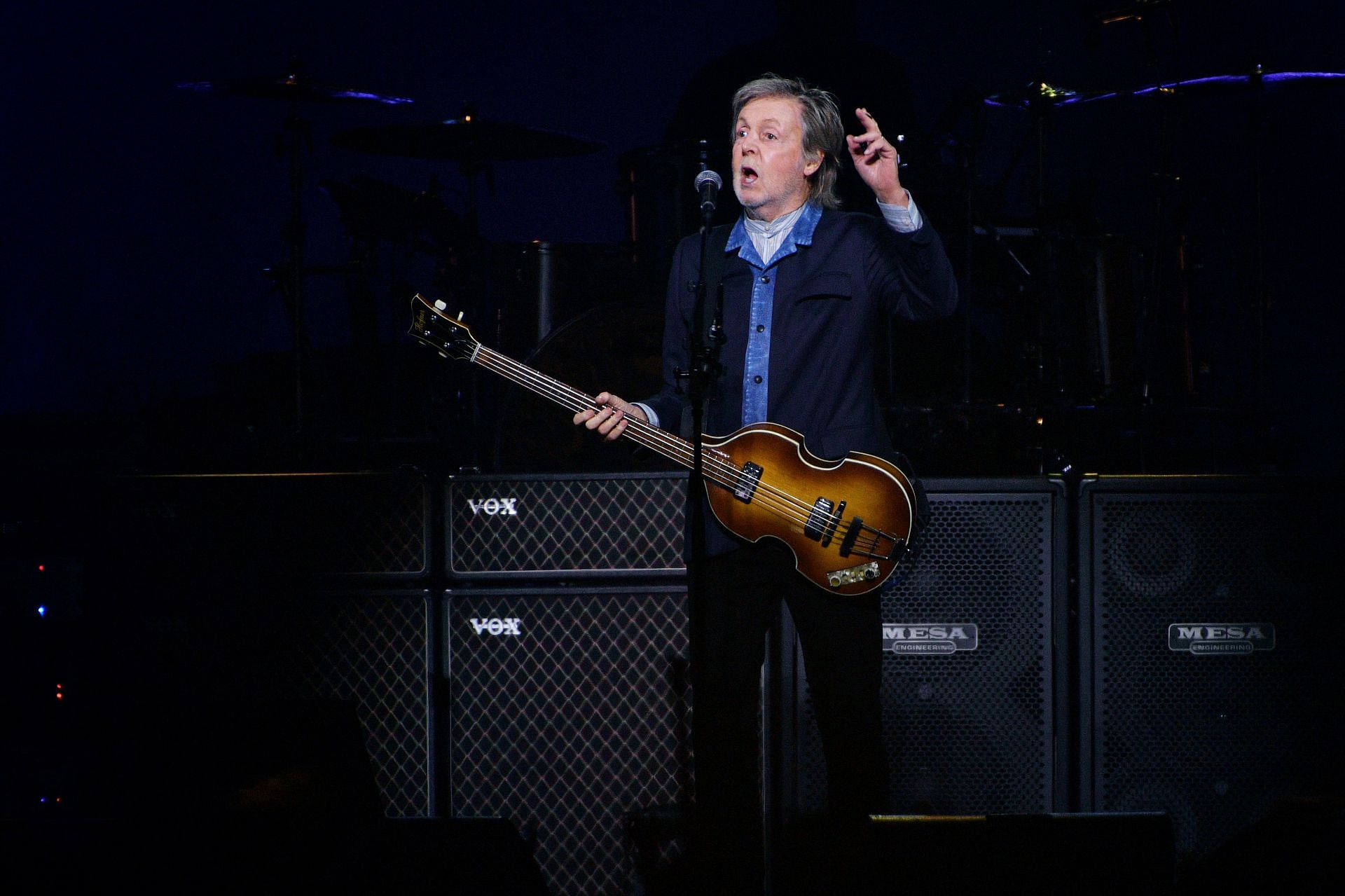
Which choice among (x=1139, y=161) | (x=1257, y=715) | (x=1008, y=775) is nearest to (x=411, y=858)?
(x=1008, y=775)

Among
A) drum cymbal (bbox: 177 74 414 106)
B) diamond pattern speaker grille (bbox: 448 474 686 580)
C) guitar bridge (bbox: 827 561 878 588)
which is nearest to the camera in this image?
guitar bridge (bbox: 827 561 878 588)

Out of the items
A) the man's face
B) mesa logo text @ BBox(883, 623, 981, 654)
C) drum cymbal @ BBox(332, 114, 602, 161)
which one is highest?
drum cymbal @ BBox(332, 114, 602, 161)

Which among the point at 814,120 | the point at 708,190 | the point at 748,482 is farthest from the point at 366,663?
the point at 814,120

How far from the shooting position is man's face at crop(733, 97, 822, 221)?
8.73 ft

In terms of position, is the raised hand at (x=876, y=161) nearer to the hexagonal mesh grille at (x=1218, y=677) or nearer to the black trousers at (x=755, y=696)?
the black trousers at (x=755, y=696)

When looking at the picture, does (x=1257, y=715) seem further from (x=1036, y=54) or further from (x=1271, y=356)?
(x=1036, y=54)

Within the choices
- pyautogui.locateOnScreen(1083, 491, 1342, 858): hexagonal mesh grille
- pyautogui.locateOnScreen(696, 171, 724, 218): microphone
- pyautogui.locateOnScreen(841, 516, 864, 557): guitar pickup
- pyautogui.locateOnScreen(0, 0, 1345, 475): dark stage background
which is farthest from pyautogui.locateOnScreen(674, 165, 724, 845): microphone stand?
pyautogui.locateOnScreen(0, 0, 1345, 475): dark stage background

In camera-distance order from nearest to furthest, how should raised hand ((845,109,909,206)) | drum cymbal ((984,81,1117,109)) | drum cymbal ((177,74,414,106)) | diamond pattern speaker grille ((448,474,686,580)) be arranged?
raised hand ((845,109,909,206))
diamond pattern speaker grille ((448,474,686,580))
drum cymbal ((984,81,1117,109))
drum cymbal ((177,74,414,106))

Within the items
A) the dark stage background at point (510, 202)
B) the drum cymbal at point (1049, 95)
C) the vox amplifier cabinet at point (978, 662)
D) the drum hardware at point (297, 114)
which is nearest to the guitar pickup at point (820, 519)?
the vox amplifier cabinet at point (978, 662)

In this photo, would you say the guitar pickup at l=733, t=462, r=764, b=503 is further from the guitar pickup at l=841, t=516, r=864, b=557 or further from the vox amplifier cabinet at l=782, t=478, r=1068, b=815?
the vox amplifier cabinet at l=782, t=478, r=1068, b=815

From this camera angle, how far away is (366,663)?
327 cm

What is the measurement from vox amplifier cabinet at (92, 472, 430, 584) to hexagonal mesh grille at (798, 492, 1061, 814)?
136 centimetres

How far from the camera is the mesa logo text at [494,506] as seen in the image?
10.8 ft

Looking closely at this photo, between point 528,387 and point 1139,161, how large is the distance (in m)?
5.95
